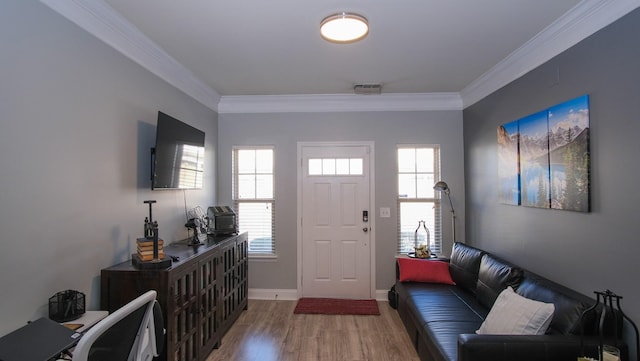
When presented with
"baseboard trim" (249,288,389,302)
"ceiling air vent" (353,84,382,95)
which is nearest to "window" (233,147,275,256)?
"baseboard trim" (249,288,389,302)

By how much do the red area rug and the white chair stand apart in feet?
8.44

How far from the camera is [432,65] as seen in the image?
10.3 feet

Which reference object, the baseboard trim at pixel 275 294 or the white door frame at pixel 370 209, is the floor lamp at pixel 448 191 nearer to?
the white door frame at pixel 370 209

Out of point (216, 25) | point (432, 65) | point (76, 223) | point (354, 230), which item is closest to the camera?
point (76, 223)

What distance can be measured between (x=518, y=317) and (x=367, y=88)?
8.94 ft

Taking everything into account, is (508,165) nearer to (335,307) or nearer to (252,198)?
(335,307)

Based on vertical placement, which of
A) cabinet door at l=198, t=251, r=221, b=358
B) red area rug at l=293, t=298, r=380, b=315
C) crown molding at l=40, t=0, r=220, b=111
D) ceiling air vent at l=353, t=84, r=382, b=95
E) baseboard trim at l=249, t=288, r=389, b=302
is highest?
ceiling air vent at l=353, t=84, r=382, b=95

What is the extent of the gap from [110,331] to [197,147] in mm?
2291

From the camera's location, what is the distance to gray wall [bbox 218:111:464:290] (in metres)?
4.18

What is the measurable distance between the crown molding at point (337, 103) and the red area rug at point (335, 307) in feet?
8.46

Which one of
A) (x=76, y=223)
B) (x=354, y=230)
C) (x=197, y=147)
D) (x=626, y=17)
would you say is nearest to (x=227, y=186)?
(x=197, y=147)

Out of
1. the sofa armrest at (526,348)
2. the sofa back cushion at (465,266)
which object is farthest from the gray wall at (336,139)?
the sofa armrest at (526,348)

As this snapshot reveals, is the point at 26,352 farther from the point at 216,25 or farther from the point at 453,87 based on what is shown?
the point at 453,87

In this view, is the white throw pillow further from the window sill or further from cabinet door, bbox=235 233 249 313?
the window sill
